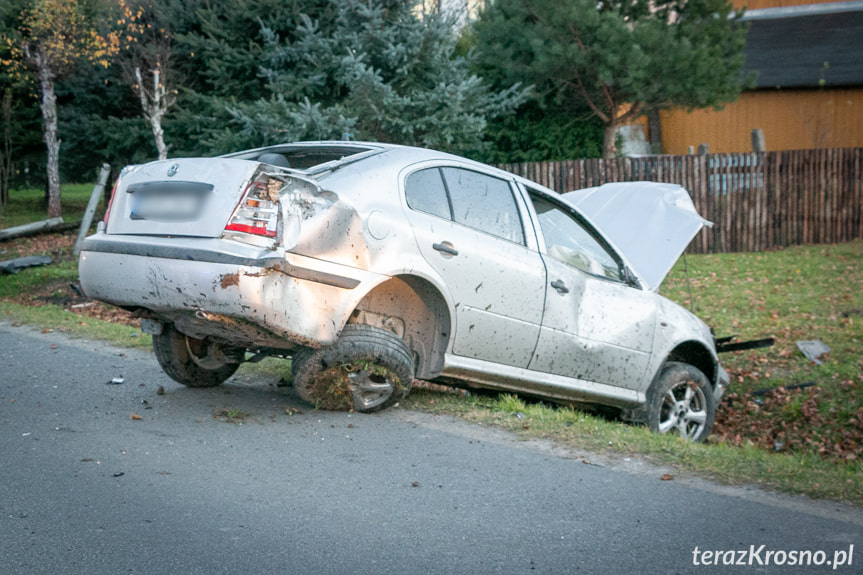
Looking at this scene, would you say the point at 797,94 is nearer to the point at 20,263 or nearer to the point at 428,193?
the point at 20,263

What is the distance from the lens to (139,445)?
16.0 ft

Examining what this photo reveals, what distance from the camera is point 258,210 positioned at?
4.68 m

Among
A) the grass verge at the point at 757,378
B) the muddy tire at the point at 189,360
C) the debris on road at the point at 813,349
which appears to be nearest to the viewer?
the grass verge at the point at 757,378

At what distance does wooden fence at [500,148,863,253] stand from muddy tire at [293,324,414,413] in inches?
457

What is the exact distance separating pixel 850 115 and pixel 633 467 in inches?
912

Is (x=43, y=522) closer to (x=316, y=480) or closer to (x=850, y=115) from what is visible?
(x=316, y=480)

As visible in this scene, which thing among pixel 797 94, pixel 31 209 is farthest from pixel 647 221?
pixel 31 209

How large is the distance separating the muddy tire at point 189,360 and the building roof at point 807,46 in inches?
841

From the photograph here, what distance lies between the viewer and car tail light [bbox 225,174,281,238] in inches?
183

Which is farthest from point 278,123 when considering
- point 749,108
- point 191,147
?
point 749,108

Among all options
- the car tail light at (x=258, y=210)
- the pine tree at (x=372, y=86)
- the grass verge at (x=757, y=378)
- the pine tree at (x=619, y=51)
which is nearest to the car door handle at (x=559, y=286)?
the grass verge at (x=757, y=378)

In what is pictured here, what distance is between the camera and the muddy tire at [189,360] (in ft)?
19.6

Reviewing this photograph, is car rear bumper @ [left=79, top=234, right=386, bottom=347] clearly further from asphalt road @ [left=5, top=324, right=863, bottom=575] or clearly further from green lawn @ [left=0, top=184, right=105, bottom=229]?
green lawn @ [left=0, top=184, right=105, bottom=229]

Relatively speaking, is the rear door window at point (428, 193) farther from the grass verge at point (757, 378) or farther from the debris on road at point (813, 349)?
the debris on road at point (813, 349)
